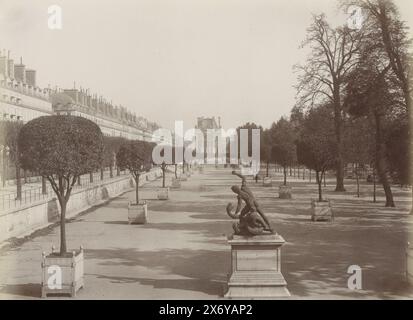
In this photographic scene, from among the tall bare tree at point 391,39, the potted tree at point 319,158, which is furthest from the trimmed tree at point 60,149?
the tall bare tree at point 391,39

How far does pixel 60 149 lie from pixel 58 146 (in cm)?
8

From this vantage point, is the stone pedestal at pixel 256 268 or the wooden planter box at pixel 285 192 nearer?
the stone pedestal at pixel 256 268

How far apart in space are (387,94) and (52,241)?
629 inches

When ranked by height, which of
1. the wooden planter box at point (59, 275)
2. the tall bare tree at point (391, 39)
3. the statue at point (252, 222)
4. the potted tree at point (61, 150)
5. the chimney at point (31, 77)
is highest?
the chimney at point (31, 77)

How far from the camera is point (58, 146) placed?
12.7m

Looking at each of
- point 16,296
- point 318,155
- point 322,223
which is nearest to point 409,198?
point 318,155

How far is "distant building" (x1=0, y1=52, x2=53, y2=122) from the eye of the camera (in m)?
57.8

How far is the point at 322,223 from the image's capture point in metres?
23.3

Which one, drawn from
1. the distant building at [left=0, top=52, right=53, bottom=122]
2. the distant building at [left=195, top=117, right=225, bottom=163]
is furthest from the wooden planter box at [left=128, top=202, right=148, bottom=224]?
the distant building at [left=195, top=117, right=225, bottom=163]

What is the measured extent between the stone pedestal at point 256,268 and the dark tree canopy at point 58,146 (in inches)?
167

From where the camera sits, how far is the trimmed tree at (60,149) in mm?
12719

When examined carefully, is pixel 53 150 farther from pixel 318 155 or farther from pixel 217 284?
pixel 318 155

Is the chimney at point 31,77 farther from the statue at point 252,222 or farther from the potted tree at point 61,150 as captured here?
the statue at point 252,222

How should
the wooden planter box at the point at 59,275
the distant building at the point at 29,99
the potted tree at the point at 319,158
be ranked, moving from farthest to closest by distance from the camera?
the distant building at the point at 29,99
the potted tree at the point at 319,158
the wooden planter box at the point at 59,275
